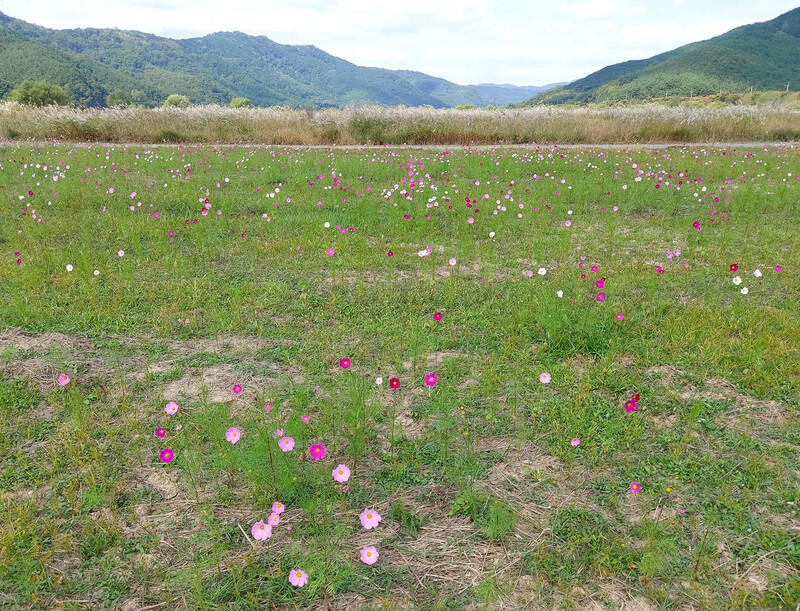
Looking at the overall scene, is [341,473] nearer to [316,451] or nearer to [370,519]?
[316,451]

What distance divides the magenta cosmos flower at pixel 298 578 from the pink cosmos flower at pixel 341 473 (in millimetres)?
528

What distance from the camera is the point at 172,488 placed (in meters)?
2.43

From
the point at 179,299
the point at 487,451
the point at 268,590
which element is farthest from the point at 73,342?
the point at 487,451

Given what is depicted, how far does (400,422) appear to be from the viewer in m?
2.95

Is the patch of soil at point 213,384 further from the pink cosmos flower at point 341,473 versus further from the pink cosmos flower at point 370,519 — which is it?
the pink cosmos flower at point 370,519

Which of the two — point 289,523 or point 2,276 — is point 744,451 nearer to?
point 289,523

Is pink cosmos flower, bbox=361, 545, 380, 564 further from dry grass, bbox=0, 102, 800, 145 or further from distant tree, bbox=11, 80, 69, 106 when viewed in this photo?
distant tree, bbox=11, 80, 69, 106

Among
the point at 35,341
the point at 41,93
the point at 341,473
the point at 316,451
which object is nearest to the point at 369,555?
the point at 341,473

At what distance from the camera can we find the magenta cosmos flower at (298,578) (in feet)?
5.95

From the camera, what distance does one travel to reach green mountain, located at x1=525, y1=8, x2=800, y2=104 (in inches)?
3250

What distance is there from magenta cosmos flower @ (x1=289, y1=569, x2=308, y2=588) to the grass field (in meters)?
0.01

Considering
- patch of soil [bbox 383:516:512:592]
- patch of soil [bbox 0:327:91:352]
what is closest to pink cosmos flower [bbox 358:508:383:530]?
patch of soil [bbox 383:516:512:592]

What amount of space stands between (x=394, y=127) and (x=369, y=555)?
17.5 metres

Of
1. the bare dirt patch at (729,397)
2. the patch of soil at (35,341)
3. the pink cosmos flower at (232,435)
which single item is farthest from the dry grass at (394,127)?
the pink cosmos flower at (232,435)
